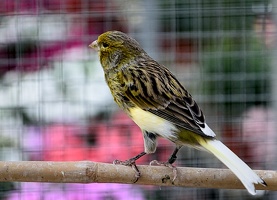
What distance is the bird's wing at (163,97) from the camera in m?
1.80

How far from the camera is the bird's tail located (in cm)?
151

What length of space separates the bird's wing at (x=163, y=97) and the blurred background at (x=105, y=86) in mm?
1011

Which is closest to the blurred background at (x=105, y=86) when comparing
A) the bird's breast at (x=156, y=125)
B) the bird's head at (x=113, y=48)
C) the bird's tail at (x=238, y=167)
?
the bird's head at (x=113, y=48)

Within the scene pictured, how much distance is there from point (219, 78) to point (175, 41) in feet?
0.81

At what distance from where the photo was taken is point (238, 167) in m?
A: 1.55

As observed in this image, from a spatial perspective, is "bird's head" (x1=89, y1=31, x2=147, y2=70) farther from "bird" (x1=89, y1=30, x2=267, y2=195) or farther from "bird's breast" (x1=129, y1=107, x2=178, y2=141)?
"bird's breast" (x1=129, y1=107, x2=178, y2=141)

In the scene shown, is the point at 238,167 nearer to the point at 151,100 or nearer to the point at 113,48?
the point at 151,100

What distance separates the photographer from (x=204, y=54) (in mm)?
3164

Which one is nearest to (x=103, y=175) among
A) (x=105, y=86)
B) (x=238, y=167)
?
(x=238, y=167)

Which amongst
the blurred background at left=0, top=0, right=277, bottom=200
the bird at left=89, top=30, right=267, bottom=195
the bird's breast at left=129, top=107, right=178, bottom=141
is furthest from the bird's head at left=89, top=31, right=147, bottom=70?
the blurred background at left=0, top=0, right=277, bottom=200

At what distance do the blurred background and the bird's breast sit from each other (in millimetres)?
1100

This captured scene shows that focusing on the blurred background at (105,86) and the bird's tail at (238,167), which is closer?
the bird's tail at (238,167)

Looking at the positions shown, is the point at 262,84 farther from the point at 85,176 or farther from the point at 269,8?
the point at 85,176

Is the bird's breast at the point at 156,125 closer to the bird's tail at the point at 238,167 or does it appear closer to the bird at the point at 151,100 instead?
the bird at the point at 151,100
